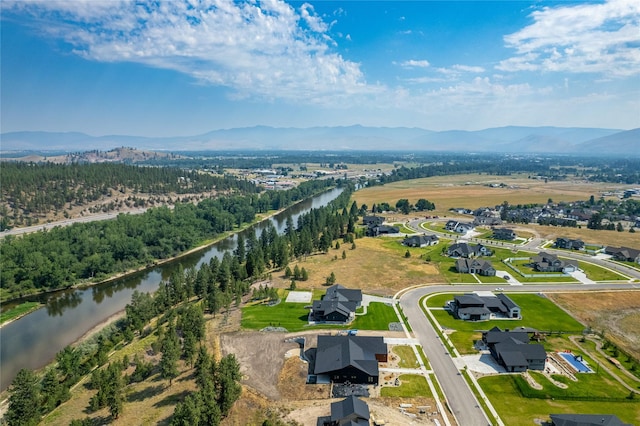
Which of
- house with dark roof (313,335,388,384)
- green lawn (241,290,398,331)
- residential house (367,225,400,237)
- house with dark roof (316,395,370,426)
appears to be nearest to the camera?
house with dark roof (316,395,370,426)

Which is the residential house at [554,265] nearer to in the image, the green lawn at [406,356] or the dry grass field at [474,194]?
the green lawn at [406,356]

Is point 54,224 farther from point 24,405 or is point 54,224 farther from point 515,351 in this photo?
point 515,351

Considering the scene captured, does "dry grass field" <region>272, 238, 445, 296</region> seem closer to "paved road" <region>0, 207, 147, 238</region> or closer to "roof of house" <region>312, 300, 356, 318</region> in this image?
"roof of house" <region>312, 300, 356, 318</region>

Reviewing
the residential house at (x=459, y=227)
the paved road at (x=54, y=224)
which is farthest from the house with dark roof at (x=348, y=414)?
the paved road at (x=54, y=224)

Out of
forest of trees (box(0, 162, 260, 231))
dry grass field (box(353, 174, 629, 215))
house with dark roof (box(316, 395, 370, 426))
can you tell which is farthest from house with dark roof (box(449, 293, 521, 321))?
forest of trees (box(0, 162, 260, 231))

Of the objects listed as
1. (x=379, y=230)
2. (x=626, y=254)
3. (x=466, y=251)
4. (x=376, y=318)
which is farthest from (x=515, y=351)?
(x=379, y=230)

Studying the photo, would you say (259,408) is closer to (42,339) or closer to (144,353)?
(144,353)

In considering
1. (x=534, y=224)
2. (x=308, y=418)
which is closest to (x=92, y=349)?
(x=308, y=418)
